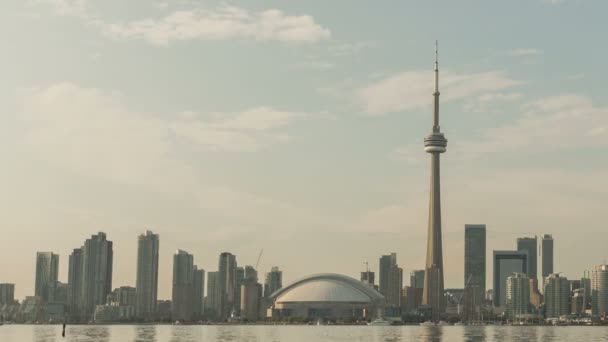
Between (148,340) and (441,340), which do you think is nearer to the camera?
(148,340)

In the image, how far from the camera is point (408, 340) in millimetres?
190875

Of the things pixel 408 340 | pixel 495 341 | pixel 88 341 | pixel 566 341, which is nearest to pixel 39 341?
pixel 88 341

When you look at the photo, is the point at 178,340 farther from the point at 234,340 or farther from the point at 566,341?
the point at 566,341

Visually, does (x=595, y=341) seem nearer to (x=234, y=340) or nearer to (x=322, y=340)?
(x=322, y=340)

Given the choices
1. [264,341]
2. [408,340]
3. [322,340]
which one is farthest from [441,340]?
[264,341]

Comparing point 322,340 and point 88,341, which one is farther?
point 322,340

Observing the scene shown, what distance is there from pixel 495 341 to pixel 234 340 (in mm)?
49418

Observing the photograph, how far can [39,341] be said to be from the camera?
610 ft

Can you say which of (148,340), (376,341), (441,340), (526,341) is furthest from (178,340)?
(526,341)

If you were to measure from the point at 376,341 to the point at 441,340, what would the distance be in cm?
1431

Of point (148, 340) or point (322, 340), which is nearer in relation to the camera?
point (148, 340)

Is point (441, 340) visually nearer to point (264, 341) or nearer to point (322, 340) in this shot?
point (322, 340)

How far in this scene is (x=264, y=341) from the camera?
608ft

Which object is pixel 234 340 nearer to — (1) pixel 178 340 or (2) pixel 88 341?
(1) pixel 178 340
